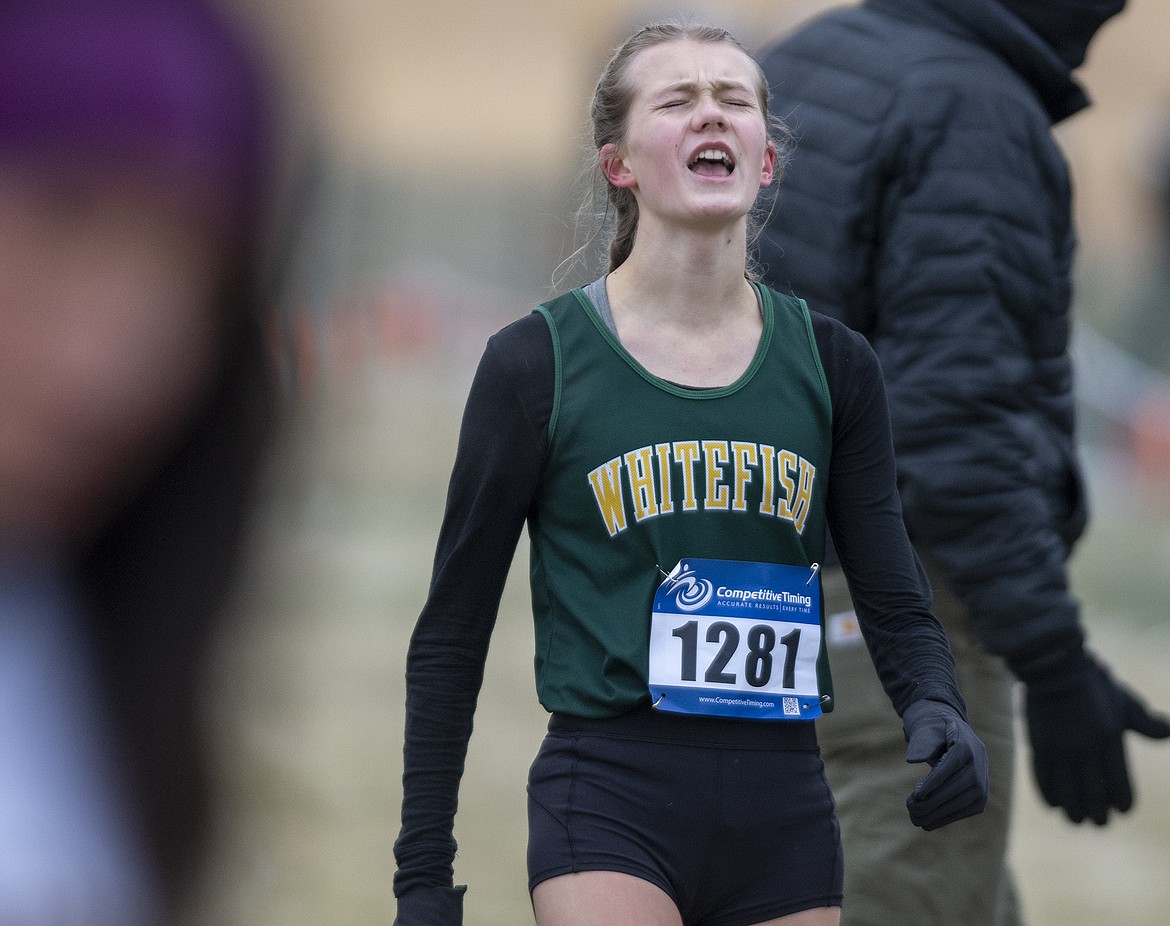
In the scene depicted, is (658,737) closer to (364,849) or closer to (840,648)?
(840,648)

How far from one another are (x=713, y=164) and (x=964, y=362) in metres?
0.82

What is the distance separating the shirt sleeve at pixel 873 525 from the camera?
2.47 m

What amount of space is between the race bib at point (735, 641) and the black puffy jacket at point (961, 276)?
78 cm

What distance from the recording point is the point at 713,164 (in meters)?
2.44

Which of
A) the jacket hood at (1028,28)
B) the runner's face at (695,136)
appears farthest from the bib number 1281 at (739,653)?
the jacket hood at (1028,28)

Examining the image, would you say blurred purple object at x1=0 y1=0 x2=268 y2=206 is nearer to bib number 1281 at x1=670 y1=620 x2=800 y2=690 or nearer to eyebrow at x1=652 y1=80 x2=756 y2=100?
bib number 1281 at x1=670 y1=620 x2=800 y2=690

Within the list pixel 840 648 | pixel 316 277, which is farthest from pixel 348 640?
pixel 316 277

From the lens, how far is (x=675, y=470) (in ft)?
7.63

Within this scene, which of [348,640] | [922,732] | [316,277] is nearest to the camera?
[316,277]

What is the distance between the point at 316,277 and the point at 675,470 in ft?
4.55

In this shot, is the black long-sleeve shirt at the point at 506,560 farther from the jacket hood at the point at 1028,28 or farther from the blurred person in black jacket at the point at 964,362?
the jacket hood at the point at 1028,28

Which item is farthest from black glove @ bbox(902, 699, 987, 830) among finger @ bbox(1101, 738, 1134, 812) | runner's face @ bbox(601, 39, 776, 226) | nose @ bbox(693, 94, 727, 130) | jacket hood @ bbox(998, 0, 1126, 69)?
jacket hood @ bbox(998, 0, 1126, 69)

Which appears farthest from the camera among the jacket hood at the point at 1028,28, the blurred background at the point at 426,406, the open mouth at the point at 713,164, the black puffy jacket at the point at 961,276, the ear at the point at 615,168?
the jacket hood at the point at 1028,28

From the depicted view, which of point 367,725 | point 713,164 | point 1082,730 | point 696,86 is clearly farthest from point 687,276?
point 367,725
